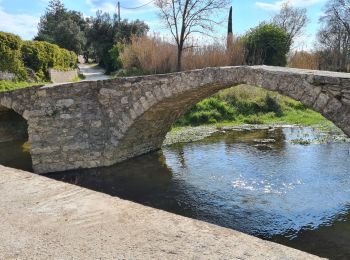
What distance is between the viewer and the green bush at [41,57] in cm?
1792

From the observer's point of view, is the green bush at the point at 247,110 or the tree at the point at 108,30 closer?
the green bush at the point at 247,110

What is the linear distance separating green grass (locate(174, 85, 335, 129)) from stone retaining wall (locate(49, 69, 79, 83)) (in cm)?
783

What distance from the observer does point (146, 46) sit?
19281mm

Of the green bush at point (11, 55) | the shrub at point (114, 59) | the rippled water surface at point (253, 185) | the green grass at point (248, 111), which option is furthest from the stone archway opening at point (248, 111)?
the shrub at point (114, 59)

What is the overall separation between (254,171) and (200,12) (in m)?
12.2

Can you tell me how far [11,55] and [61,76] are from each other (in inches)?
187

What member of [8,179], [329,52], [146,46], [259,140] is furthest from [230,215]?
[329,52]

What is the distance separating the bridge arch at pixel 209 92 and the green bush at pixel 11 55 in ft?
26.6

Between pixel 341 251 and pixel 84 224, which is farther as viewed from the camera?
pixel 341 251

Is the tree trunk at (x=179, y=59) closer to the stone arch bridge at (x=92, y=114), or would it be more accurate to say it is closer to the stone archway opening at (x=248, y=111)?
the stone archway opening at (x=248, y=111)

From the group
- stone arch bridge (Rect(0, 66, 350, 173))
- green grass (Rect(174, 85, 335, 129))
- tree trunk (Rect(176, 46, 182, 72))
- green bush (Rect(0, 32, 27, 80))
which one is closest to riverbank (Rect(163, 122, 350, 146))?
green grass (Rect(174, 85, 335, 129))

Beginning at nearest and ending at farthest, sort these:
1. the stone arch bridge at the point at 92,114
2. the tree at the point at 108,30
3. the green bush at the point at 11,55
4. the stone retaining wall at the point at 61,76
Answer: the stone arch bridge at the point at 92,114 < the green bush at the point at 11,55 < the stone retaining wall at the point at 61,76 < the tree at the point at 108,30

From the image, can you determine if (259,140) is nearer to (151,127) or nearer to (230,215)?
(151,127)

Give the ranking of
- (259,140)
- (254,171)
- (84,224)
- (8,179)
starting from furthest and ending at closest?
(259,140) → (254,171) → (8,179) → (84,224)
